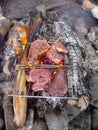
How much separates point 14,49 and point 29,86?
828 millimetres

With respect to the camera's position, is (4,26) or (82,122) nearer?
(82,122)

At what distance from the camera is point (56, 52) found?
15.4ft

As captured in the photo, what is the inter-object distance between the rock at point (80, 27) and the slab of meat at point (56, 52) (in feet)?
2.39

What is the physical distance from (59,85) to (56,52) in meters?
0.65

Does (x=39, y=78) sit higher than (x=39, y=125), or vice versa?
(x=39, y=78)

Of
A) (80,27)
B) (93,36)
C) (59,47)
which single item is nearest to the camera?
(59,47)

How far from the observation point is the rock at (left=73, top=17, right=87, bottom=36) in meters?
5.27

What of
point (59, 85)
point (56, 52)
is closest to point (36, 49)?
point (56, 52)

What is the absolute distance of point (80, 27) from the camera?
5.34m

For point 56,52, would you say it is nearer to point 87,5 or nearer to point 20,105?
point 20,105

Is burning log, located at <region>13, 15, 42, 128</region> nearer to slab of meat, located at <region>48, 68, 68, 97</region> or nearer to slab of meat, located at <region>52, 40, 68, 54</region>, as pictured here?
slab of meat, located at <region>48, 68, 68, 97</region>

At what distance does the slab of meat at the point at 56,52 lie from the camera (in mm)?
4574

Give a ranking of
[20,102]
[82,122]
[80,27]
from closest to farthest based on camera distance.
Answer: [20,102] < [82,122] < [80,27]

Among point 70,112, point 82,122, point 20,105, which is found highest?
point 20,105
